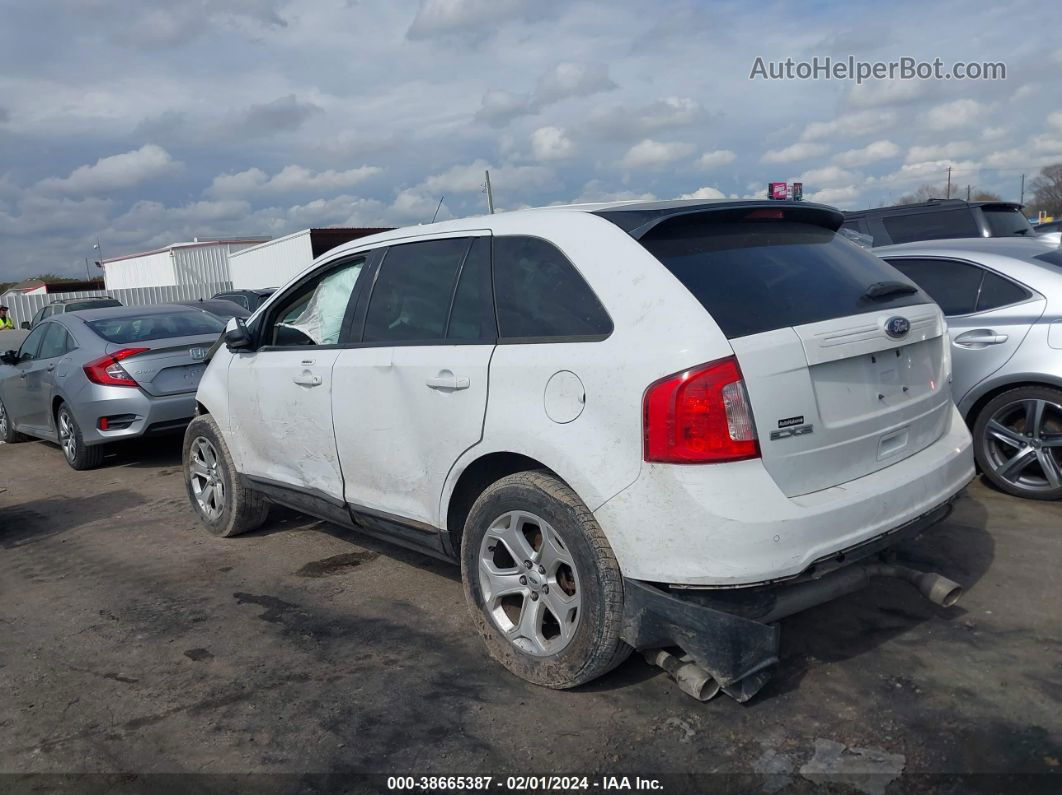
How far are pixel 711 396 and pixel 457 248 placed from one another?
1584 mm

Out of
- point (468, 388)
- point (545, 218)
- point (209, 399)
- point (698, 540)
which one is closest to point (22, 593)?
point (209, 399)

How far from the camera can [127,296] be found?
3747 cm

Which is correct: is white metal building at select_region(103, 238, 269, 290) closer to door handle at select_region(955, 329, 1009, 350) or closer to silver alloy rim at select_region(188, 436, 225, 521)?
silver alloy rim at select_region(188, 436, 225, 521)

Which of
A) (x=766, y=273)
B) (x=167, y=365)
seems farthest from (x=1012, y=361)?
(x=167, y=365)

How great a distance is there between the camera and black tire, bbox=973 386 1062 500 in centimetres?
519

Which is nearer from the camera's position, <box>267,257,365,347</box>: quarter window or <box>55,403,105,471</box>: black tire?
<box>267,257,365,347</box>: quarter window

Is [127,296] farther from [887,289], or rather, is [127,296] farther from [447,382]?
[887,289]

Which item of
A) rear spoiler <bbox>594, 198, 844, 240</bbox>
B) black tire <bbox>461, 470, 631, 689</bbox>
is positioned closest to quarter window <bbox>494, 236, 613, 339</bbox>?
rear spoiler <bbox>594, 198, 844, 240</bbox>

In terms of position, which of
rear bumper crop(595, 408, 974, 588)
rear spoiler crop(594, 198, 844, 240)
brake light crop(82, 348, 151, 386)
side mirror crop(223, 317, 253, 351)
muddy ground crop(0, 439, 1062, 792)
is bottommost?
muddy ground crop(0, 439, 1062, 792)

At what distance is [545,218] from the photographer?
366cm

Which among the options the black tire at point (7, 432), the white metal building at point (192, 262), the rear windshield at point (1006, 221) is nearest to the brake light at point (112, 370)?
the black tire at point (7, 432)

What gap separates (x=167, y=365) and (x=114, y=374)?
45 centimetres

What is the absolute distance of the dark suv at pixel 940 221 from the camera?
33.3ft

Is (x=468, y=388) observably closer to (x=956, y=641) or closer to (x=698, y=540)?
(x=698, y=540)
